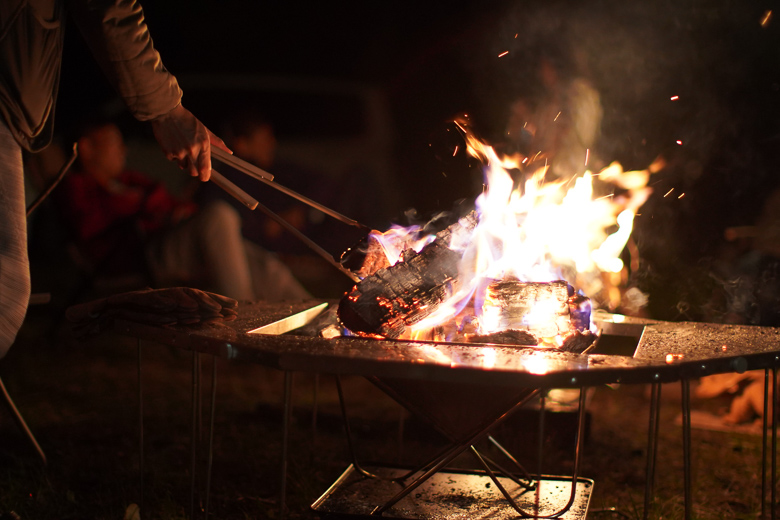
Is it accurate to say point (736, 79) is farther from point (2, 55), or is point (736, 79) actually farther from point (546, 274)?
point (2, 55)

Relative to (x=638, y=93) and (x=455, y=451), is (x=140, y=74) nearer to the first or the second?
(x=455, y=451)

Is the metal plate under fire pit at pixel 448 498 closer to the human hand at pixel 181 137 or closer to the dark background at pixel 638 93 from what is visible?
the human hand at pixel 181 137

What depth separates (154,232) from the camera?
5117 millimetres

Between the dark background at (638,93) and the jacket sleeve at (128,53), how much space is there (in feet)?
9.23

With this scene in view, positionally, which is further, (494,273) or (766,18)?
(766,18)

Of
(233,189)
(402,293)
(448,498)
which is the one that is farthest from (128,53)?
(448,498)

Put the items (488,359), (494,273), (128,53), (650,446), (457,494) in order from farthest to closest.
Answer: (494,273) < (457,494) < (128,53) < (650,446) < (488,359)

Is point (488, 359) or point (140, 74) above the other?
point (140, 74)

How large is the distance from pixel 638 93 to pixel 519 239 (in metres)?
3.30

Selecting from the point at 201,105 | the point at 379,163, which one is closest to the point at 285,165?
the point at 379,163

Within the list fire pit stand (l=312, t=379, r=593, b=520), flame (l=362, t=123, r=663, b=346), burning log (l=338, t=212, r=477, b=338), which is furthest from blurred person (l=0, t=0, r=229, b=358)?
fire pit stand (l=312, t=379, r=593, b=520)

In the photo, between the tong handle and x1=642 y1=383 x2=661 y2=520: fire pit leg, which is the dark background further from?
the tong handle

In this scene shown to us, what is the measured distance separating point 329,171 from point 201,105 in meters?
1.65

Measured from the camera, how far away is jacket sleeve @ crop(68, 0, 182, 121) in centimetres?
189
